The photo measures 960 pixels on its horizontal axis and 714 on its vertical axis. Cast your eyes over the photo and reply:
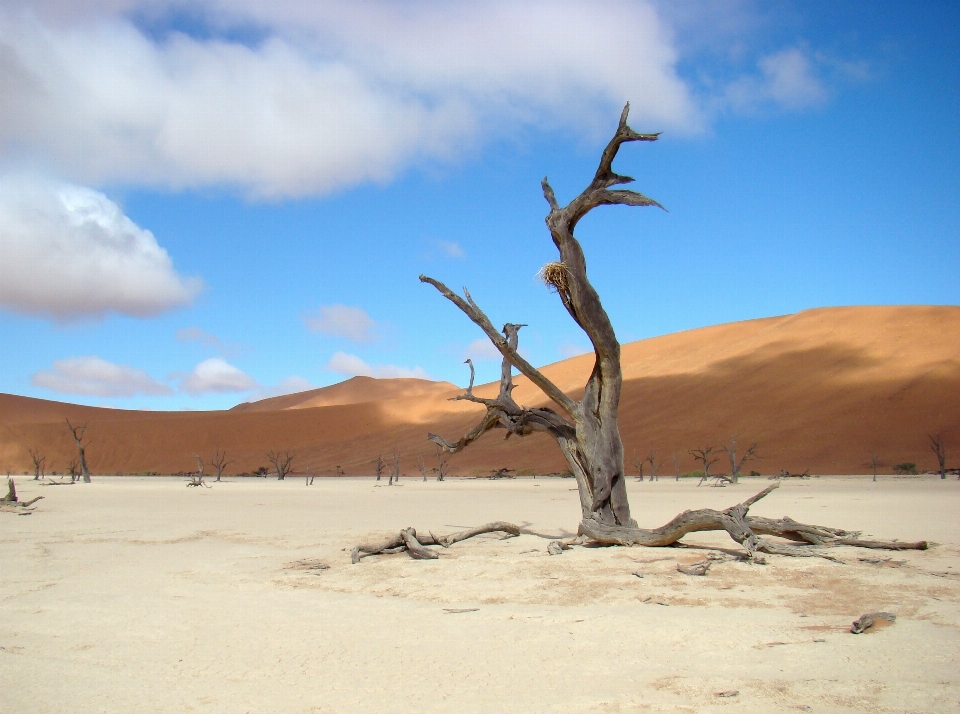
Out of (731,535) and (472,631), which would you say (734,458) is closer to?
(731,535)

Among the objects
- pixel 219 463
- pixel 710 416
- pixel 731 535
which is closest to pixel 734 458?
pixel 710 416

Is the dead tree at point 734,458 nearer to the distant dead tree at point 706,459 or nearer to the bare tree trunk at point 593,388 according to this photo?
the distant dead tree at point 706,459

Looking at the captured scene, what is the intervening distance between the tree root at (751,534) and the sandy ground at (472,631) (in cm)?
21

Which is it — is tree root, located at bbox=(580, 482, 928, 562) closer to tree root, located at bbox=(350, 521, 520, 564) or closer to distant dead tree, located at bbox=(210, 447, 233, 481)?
tree root, located at bbox=(350, 521, 520, 564)

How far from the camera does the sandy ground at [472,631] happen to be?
12.1 ft

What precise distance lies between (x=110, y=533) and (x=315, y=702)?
9572 millimetres

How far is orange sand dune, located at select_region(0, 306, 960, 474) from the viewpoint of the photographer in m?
32.8

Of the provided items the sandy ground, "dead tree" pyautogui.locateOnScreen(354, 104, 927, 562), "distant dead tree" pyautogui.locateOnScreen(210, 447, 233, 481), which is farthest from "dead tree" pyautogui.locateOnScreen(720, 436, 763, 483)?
"distant dead tree" pyautogui.locateOnScreen(210, 447, 233, 481)

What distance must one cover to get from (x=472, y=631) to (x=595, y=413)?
4.74m

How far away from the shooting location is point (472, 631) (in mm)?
5008

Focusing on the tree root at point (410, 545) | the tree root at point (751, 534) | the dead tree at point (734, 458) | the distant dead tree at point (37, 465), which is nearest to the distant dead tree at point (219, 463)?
the distant dead tree at point (37, 465)

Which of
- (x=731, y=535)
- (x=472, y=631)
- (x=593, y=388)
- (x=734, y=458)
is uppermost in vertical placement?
(x=593, y=388)

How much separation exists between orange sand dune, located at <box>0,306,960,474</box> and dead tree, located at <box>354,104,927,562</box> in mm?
8918

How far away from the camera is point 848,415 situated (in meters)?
34.2
